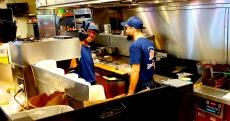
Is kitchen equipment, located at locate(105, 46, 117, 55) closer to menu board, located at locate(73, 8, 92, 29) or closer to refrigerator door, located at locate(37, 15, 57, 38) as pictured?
menu board, located at locate(73, 8, 92, 29)

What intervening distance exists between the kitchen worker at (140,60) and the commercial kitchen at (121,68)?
16 centimetres

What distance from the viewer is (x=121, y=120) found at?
3.59 ft

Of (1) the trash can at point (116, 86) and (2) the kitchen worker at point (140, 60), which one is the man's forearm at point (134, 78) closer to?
(2) the kitchen worker at point (140, 60)

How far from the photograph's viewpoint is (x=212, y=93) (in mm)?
2934

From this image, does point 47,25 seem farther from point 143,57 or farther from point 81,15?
point 143,57

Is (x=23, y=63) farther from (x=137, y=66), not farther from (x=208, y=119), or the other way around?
(x=208, y=119)

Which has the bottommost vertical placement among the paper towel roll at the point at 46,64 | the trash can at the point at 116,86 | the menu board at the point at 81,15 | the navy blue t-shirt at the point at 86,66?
the trash can at the point at 116,86

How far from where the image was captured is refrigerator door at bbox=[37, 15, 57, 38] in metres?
7.18

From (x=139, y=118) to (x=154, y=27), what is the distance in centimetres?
383

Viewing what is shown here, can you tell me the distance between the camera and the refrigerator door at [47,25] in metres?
7.18

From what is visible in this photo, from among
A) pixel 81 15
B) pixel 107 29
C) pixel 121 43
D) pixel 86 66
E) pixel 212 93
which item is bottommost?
pixel 212 93

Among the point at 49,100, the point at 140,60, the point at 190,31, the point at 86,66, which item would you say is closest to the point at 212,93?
the point at 140,60

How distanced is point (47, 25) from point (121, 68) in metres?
3.75

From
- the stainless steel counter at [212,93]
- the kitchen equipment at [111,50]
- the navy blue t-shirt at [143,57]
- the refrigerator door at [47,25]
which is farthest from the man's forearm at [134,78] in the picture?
the refrigerator door at [47,25]
